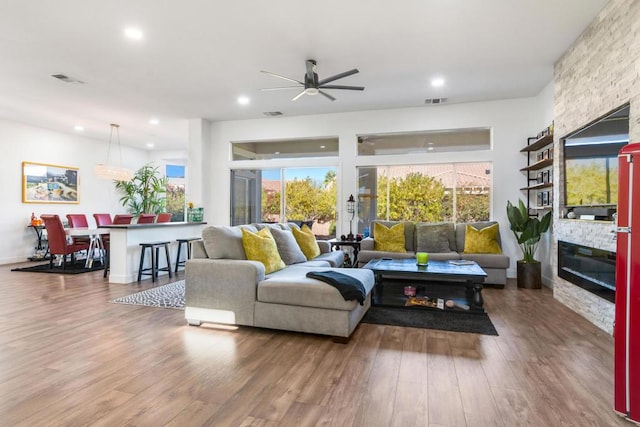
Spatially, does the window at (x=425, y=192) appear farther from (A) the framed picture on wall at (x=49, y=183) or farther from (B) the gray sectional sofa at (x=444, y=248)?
(A) the framed picture on wall at (x=49, y=183)

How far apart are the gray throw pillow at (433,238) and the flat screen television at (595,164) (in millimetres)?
1879

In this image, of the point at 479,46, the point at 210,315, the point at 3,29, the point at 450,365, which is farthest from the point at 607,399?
the point at 3,29

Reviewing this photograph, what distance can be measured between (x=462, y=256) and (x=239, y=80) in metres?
4.26

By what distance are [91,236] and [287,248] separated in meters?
4.46

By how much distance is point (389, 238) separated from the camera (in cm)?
585

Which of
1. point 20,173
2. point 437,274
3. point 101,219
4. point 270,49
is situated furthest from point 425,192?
point 20,173

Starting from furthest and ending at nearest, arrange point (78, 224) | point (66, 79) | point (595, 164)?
point (78, 224)
point (66, 79)
point (595, 164)

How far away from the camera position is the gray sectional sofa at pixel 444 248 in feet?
17.0

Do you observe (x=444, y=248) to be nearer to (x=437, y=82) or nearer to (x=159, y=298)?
(x=437, y=82)

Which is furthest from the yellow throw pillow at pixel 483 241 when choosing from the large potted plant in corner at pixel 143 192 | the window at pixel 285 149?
the large potted plant in corner at pixel 143 192

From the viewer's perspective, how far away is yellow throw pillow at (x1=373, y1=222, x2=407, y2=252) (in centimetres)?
578

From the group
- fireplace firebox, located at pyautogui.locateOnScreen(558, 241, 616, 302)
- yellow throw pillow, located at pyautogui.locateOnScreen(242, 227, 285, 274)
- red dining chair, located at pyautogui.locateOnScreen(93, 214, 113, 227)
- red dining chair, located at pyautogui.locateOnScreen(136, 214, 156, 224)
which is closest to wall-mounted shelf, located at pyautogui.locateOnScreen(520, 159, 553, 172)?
fireplace firebox, located at pyautogui.locateOnScreen(558, 241, 616, 302)

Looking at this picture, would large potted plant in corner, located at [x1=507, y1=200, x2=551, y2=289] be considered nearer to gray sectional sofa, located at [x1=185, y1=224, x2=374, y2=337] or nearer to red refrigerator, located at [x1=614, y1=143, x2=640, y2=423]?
gray sectional sofa, located at [x1=185, y1=224, x2=374, y2=337]

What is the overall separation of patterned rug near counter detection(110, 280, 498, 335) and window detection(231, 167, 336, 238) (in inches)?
134
